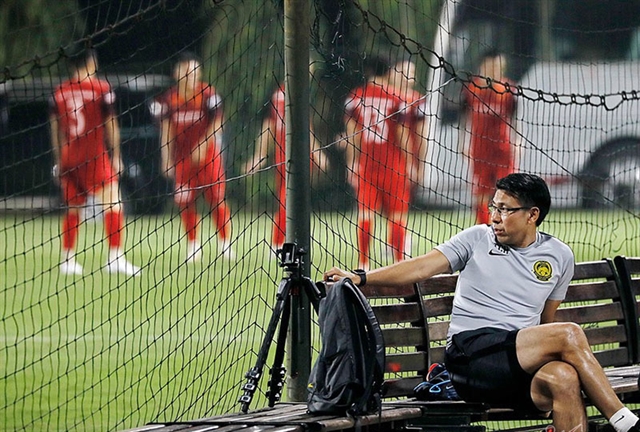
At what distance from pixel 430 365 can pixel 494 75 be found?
22.5 ft

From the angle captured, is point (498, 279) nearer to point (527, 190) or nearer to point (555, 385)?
point (527, 190)

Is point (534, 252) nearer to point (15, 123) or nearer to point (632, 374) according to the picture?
point (632, 374)

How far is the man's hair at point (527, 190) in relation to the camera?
231 inches

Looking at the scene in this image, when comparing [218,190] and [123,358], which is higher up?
[218,190]

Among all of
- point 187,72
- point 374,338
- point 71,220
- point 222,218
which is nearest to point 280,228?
point 187,72

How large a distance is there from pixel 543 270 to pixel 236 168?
10.1 m

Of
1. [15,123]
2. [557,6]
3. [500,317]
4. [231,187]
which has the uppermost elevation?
[557,6]

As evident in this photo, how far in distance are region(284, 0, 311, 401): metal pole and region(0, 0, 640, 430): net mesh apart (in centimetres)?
21

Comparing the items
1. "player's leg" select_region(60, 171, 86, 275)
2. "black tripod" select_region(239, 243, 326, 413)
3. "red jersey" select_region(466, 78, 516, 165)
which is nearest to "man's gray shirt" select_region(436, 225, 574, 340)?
"black tripod" select_region(239, 243, 326, 413)

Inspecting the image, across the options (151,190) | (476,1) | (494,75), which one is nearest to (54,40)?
(151,190)

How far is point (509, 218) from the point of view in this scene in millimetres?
5867

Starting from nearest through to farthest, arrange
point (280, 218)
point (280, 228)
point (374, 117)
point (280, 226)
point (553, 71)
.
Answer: point (280, 228) < point (280, 226) < point (280, 218) < point (374, 117) < point (553, 71)

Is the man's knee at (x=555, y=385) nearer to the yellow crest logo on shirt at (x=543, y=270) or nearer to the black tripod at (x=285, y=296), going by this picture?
the yellow crest logo on shirt at (x=543, y=270)

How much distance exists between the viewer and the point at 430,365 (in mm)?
6109
